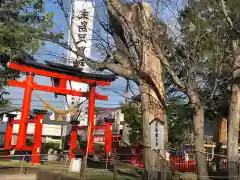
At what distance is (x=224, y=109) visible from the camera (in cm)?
2041

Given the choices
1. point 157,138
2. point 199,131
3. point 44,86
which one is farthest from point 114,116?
point 157,138

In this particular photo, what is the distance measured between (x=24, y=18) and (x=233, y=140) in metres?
8.82

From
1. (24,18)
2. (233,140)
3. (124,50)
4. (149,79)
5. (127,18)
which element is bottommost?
(233,140)

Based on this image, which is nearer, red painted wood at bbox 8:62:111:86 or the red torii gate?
red painted wood at bbox 8:62:111:86

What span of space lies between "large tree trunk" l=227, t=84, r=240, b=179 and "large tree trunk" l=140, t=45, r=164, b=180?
4961 millimetres

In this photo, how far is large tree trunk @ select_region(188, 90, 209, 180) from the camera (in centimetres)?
916

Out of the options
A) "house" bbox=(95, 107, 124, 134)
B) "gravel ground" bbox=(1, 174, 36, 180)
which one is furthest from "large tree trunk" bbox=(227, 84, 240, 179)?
"house" bbox=(95, 107, 124, 134)

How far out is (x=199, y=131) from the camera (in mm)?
9484

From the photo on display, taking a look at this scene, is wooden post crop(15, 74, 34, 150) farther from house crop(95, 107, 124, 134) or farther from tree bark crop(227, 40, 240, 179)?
house crop(95, 107, 124, 134)

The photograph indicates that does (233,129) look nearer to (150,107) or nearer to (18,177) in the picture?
(150,107)

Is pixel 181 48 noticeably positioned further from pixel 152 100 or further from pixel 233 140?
pixel 233 140

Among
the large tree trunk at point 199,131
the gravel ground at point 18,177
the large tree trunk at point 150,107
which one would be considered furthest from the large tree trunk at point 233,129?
the gravel ground at point 18,177

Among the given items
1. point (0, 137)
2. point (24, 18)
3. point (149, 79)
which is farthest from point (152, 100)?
point (0, 137)

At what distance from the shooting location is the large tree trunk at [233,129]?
1319 cm
